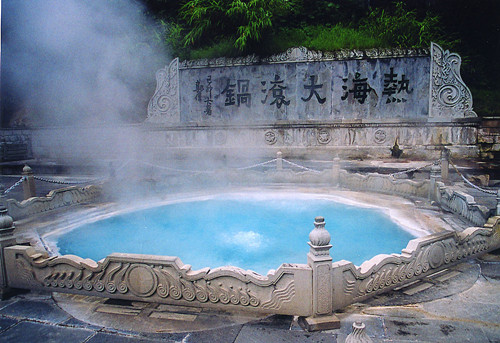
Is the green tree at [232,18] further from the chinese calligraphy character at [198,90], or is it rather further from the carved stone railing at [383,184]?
the carved stone railing at [383,184]

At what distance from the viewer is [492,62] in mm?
15805

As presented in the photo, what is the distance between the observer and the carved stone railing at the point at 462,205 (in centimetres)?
597

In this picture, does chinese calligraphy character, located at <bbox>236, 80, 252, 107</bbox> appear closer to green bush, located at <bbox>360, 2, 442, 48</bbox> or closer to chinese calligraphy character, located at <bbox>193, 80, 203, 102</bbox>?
chinese calligraphy character, located at <bbox>193, 80, 203, 102</bbox>

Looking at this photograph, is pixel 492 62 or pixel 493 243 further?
pixel 492 62

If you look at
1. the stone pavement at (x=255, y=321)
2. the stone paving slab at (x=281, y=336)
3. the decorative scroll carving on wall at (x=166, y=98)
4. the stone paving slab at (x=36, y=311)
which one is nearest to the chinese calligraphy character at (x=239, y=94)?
the decorative scroll carving on wall at (x=166, y=98)

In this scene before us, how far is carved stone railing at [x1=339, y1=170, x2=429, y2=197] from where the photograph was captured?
8578 mm

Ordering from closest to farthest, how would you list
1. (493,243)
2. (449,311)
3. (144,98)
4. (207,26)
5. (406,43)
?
(449,311) → (493,243) → (406,43) → (207,26) → (144,98)

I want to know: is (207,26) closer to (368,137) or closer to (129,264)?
(368,137)

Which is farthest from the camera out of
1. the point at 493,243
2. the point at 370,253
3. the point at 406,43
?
the point at 406,43

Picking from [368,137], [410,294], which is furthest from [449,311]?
[368,137]

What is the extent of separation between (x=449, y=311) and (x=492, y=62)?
624 inches

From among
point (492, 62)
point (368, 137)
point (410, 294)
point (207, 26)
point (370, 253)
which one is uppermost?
point (207, 26)

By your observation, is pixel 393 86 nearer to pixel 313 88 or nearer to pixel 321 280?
pixel 313 88

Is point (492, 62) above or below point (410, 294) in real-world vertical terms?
above
